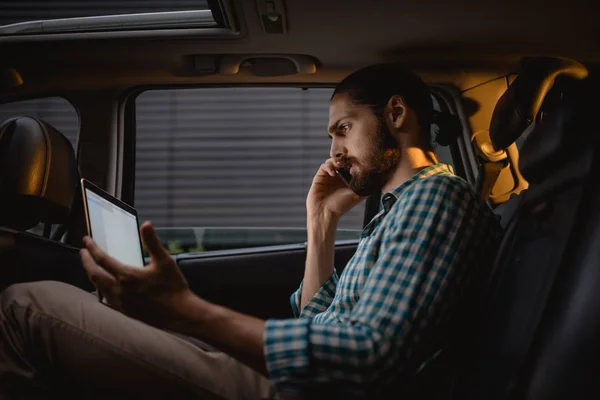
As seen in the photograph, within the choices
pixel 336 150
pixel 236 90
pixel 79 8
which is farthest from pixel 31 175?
pixel 336 150

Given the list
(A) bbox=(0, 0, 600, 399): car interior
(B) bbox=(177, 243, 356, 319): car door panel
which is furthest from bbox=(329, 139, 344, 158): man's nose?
(B) bbox=(177, 243, 356, 319): car door panel

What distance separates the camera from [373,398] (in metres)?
1.14

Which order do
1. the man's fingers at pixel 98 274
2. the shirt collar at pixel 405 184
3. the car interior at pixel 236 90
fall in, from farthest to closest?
the car interior at pixel 236 90
the shirt collar at pixel 405 184
the man's fingers at pixel 98 274

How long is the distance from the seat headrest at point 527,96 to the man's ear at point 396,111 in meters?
0.34

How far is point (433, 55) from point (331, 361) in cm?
169

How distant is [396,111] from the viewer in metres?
1.80

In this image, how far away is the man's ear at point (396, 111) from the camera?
179 centimetres

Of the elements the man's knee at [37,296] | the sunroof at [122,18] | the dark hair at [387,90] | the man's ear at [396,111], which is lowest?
the man's knee at [37,296]

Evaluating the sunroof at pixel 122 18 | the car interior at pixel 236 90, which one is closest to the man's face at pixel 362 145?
the car interior at pixel 236 90

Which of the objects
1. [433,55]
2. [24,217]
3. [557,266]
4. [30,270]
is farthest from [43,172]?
[557,266]

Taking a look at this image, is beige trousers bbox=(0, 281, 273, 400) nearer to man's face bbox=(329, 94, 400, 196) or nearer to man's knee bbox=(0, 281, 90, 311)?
man's knee bbox=(0, 281, 90, 311)

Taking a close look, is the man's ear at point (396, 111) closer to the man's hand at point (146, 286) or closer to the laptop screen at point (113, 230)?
the laptop screen at point (113, 230)

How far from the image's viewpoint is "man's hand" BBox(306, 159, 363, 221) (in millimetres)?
2127

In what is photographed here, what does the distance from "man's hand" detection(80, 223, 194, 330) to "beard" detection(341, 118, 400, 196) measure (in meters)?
0.81
